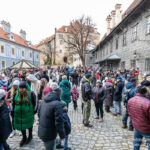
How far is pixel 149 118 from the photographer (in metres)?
2.59

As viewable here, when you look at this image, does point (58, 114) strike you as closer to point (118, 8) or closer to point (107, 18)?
point (118, 8)

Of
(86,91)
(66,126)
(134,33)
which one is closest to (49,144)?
(66,126)

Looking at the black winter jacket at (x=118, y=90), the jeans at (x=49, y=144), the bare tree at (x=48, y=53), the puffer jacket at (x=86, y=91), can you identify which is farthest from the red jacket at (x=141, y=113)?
the bare tree at (x=48, y=53)

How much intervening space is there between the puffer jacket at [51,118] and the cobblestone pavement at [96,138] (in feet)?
4.85

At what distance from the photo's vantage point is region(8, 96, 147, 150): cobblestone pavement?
3.69m

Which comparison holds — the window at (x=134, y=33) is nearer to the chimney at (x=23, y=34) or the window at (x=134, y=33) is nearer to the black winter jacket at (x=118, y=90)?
the black winter jacket at (x=118, y=90)

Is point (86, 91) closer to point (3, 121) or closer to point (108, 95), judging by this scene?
point (108, 95)

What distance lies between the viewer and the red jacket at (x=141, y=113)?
256 cm

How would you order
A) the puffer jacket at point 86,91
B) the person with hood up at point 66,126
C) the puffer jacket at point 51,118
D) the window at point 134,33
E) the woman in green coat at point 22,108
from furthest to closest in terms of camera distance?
1. the window at point 134,33
2. the puffer jacket at point 86,91
3. the woman in green coat at point 22,108
4. the person with hood up at point 66,126
5. the puffer jacket at point 51,118

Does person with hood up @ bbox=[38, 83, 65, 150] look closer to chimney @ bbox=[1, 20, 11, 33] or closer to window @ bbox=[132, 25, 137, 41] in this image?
window @ bbox=[132, 25, 137, 41]

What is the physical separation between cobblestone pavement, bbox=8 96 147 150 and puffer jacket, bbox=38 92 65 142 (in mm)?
1480

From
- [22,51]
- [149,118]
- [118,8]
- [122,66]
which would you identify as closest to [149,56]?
[122,66]

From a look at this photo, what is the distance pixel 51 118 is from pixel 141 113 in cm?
188

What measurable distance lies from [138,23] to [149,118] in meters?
12.6
